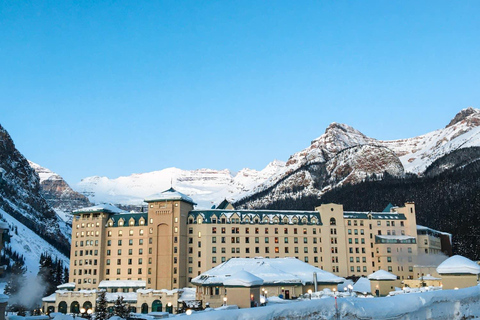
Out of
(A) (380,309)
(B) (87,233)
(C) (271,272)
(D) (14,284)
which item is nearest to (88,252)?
(B) (87,233)

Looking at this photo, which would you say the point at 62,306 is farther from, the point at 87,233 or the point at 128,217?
the point at 128,217

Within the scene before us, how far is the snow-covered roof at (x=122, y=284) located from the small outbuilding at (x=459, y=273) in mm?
108777

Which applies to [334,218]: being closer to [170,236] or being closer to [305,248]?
[305,248]

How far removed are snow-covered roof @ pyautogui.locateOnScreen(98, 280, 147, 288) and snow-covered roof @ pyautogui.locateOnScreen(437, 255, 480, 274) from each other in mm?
108925

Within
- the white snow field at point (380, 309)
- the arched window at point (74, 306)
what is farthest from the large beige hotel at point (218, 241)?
the white snow field at point (380, 309)

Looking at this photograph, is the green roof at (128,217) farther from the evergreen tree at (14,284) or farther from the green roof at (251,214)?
the evergreen tree at (14,284)

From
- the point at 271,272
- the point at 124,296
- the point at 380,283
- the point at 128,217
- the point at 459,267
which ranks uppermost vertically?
the point at 128,217

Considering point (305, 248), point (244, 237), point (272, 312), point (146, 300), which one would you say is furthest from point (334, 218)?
point (272, 312)

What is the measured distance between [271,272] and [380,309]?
8653 cm

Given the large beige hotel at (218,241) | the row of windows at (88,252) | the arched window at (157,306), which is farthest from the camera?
the row of windows at (88,252)

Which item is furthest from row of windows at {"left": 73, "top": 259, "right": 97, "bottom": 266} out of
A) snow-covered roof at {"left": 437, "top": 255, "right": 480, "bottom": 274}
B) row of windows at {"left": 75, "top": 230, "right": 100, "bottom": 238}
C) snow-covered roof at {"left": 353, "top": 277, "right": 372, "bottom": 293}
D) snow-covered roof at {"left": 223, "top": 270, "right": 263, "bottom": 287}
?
snow-covered roof at {"left": 437, "top": 255, "right": 480, "bottom": 274}

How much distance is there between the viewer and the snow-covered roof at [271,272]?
3866 inches

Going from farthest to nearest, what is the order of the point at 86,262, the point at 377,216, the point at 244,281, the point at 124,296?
the point at 377,216, the point at 86,262, the point at 124,296, the point at 244,281

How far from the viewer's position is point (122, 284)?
126312 mm
